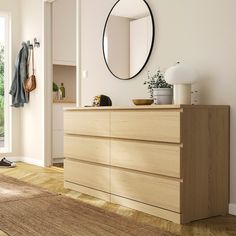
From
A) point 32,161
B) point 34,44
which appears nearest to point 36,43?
point 34,44

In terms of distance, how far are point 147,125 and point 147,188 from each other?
0.47 m

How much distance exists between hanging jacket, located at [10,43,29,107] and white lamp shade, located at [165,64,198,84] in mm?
3536

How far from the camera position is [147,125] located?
312 cm

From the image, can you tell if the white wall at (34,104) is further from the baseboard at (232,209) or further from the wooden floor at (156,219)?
the baseboard at (232,209)

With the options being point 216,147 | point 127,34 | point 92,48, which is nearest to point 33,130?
point 92,48

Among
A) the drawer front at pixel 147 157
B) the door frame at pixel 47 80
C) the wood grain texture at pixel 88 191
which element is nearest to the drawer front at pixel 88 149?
the drawer front at pixel 147 157

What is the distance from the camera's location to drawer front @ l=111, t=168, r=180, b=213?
114 inches

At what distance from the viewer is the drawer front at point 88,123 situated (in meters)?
3.60

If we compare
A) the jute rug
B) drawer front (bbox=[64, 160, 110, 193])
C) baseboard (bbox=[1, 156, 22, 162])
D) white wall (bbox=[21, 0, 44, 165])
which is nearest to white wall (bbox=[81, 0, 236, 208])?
drawer front (bbox=[64, 160, 110, 193])

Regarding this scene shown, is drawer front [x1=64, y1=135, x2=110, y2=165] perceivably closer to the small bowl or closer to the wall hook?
the small bowl

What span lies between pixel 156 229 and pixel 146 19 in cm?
200

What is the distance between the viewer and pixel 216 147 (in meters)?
3.05

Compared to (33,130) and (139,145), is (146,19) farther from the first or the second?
(33,130)

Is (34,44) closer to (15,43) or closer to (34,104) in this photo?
(15,43)
